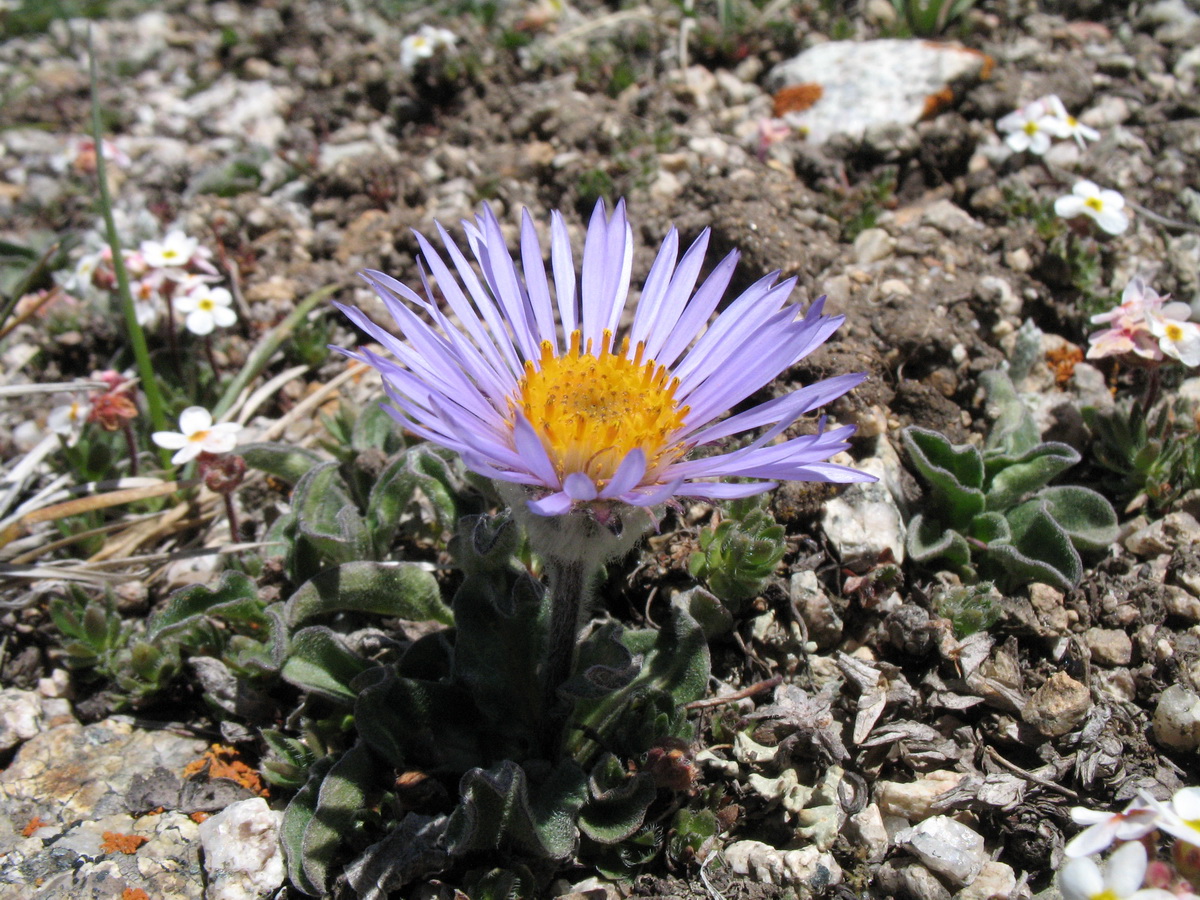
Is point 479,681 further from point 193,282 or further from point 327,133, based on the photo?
point 327,133

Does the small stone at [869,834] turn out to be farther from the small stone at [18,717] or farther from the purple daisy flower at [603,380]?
the small stone at [18,717]

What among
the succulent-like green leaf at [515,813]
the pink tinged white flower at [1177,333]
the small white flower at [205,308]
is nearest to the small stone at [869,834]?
the succulent-like green leaf at [515,813]

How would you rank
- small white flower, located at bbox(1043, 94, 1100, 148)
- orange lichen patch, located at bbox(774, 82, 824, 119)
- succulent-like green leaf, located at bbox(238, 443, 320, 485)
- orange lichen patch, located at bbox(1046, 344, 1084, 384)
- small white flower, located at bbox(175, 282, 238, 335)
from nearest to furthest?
succulent-like green leaf, located at bbox(238, 443, 320, 485) → orange lichen patch, located at bbox(1046, 344, 1084, 384) → small white flower, located at bbox(175, 282, 238, 335) → small white flower, located at bbox(1043, 94, 1100, 148) → orange lichen patch, located at bbox(774, 82, 824, 119)

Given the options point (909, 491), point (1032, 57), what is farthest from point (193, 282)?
point (1032, 57)

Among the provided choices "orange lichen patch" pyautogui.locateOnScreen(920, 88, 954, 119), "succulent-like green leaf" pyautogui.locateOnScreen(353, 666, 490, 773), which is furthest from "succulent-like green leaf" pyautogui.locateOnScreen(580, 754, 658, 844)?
"orange lichen patch" pyautogui.locateOnScreen(920, 88, 954, 119)

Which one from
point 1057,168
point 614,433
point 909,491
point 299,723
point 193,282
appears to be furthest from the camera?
point 1057,168

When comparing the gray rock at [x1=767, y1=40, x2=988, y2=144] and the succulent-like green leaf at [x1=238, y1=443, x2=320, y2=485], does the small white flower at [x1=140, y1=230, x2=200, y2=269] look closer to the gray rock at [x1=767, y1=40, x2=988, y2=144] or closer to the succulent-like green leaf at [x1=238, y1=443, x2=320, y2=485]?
the succulent-like green leaf at [x1=238, y1=443, x2=320, y2=485]

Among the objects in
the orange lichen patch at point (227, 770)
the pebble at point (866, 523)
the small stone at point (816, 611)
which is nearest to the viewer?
the orange lichen patch at point (227, 770)
